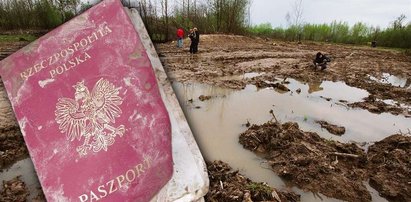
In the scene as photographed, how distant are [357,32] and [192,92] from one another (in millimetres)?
22358

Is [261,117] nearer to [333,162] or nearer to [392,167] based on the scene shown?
[333,162]

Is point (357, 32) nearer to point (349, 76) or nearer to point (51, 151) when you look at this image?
point (349, 76)

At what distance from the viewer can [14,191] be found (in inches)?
127

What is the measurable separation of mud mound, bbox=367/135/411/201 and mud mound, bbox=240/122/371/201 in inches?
6.9

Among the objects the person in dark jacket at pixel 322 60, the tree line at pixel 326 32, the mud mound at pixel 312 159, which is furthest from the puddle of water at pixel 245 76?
the tree line at pixel 326 32

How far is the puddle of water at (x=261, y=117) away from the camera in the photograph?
4.36m

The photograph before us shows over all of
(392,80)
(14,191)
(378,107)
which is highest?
(14,191)

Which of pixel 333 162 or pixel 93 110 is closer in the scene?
pixel 93 110

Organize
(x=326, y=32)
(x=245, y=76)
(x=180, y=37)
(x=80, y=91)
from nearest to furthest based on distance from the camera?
(x=80, y=91), (x=245, y=76), (x=180, y=37), (x=326, y=32)

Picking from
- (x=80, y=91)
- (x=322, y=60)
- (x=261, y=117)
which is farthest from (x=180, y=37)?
(x=80, y=91)

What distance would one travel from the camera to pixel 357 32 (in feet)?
80.9

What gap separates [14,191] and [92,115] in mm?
2758

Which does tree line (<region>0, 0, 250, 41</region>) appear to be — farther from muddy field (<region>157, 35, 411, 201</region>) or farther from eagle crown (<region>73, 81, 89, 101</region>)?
eagle crown (<region>73, 81, 89, 101</region>)

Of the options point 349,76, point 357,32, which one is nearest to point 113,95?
point 349,76
